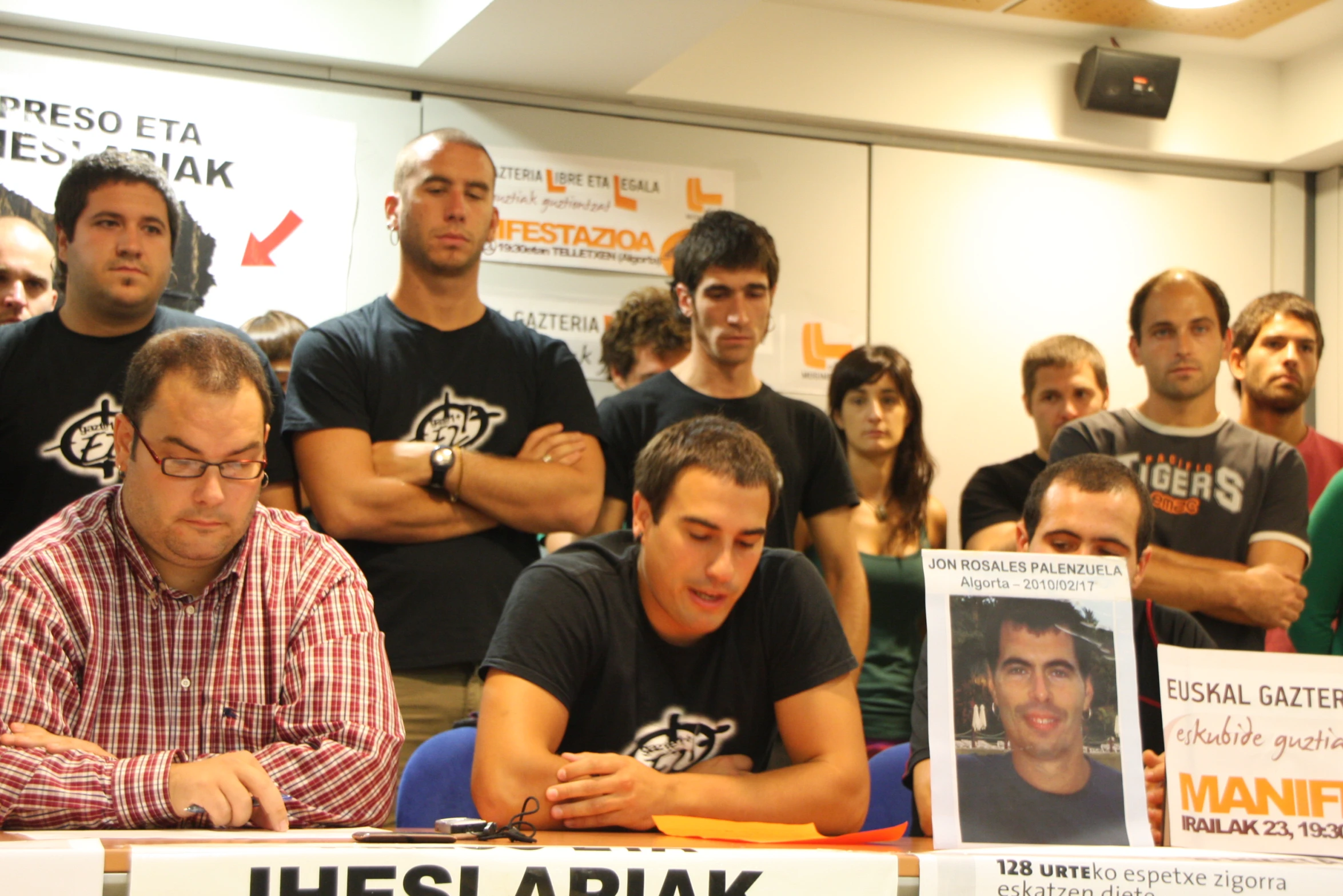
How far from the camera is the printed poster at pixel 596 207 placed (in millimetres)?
3719

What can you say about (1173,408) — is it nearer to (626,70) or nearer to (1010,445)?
(1010,445)

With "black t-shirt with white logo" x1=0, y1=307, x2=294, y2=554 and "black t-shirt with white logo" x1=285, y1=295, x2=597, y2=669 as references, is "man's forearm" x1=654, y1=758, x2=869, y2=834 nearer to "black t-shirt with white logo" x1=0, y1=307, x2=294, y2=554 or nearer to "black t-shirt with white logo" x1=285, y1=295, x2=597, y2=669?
"black t-shirt with white logo" x1=285, y1=295, x2=597, y2=669

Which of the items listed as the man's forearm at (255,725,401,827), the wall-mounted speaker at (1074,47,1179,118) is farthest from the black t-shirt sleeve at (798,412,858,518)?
the wall-mounted speaker at (1074,47,1179,118)

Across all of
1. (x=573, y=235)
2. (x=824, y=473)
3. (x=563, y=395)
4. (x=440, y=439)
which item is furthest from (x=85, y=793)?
(x=573, y=235)

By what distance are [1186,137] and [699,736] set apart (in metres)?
3.31

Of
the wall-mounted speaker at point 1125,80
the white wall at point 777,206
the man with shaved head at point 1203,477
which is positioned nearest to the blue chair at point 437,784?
the man with shaved head at point 1203,477

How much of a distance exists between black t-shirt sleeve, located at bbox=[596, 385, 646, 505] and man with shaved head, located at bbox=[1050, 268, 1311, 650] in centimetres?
95

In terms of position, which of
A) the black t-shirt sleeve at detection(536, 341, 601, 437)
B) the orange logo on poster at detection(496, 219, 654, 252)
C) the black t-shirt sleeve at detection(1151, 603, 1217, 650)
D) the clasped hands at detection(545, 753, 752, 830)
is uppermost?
the orange logo on poster at detection(496, 219, 654, 252)

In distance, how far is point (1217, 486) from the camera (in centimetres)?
269

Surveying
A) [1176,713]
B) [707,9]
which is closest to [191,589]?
[1176,713]

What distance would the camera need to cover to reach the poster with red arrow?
3.27 metres

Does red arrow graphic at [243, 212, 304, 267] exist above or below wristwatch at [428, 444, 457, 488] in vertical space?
above

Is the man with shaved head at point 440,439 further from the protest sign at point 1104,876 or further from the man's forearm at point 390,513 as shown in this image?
the protest sign at point 1104,876

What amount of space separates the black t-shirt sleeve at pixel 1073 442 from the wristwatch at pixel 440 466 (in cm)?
131
